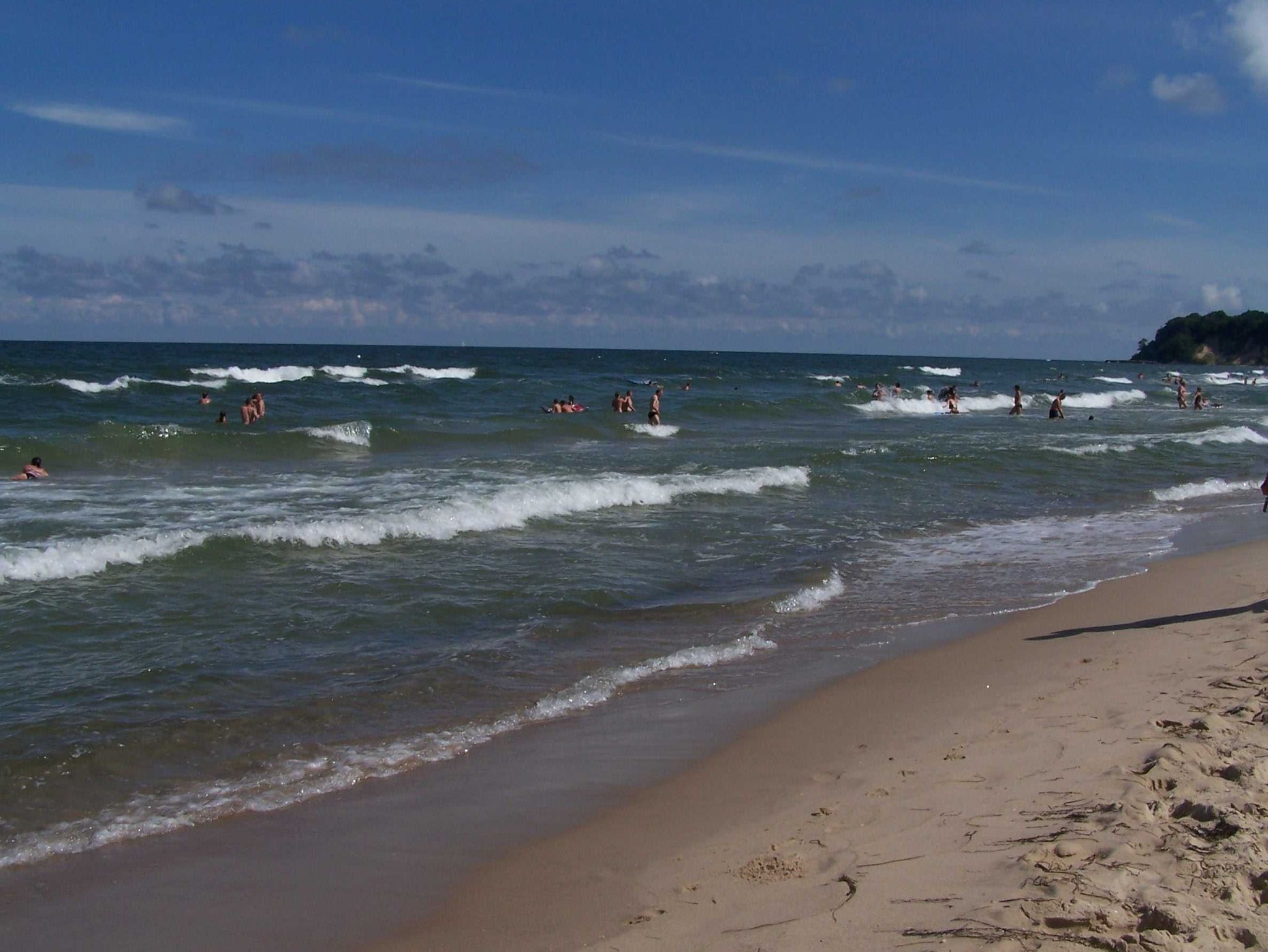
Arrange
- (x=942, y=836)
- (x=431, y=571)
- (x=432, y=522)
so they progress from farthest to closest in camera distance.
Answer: (x=432, y=522) → (x=431, y=571) → (x=942, y=836)

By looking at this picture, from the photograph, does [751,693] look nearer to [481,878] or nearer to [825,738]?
[825,738]

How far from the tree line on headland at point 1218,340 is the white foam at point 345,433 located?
5005 inches

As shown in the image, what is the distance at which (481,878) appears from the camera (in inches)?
179

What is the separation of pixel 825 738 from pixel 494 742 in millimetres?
2000

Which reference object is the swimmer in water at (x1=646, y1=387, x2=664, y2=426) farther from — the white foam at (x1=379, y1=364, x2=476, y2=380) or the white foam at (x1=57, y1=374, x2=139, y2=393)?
the white foam at (x1=379, y1=364, x2=476, y2=380)

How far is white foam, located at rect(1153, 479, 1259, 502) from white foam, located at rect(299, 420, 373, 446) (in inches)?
701

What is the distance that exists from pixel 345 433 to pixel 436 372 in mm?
35700

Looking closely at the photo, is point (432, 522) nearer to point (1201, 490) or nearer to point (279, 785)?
point (279, 785)

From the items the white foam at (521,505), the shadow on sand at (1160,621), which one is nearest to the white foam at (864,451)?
the white foam at (521,505)

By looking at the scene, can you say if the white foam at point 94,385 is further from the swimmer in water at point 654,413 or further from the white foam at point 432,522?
the white foam at point 432,522

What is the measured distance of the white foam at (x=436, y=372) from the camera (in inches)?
2259

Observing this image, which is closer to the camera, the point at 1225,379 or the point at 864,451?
the point at 864,451

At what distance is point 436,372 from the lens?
61.7 m

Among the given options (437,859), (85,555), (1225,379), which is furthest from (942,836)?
(1225,379)
